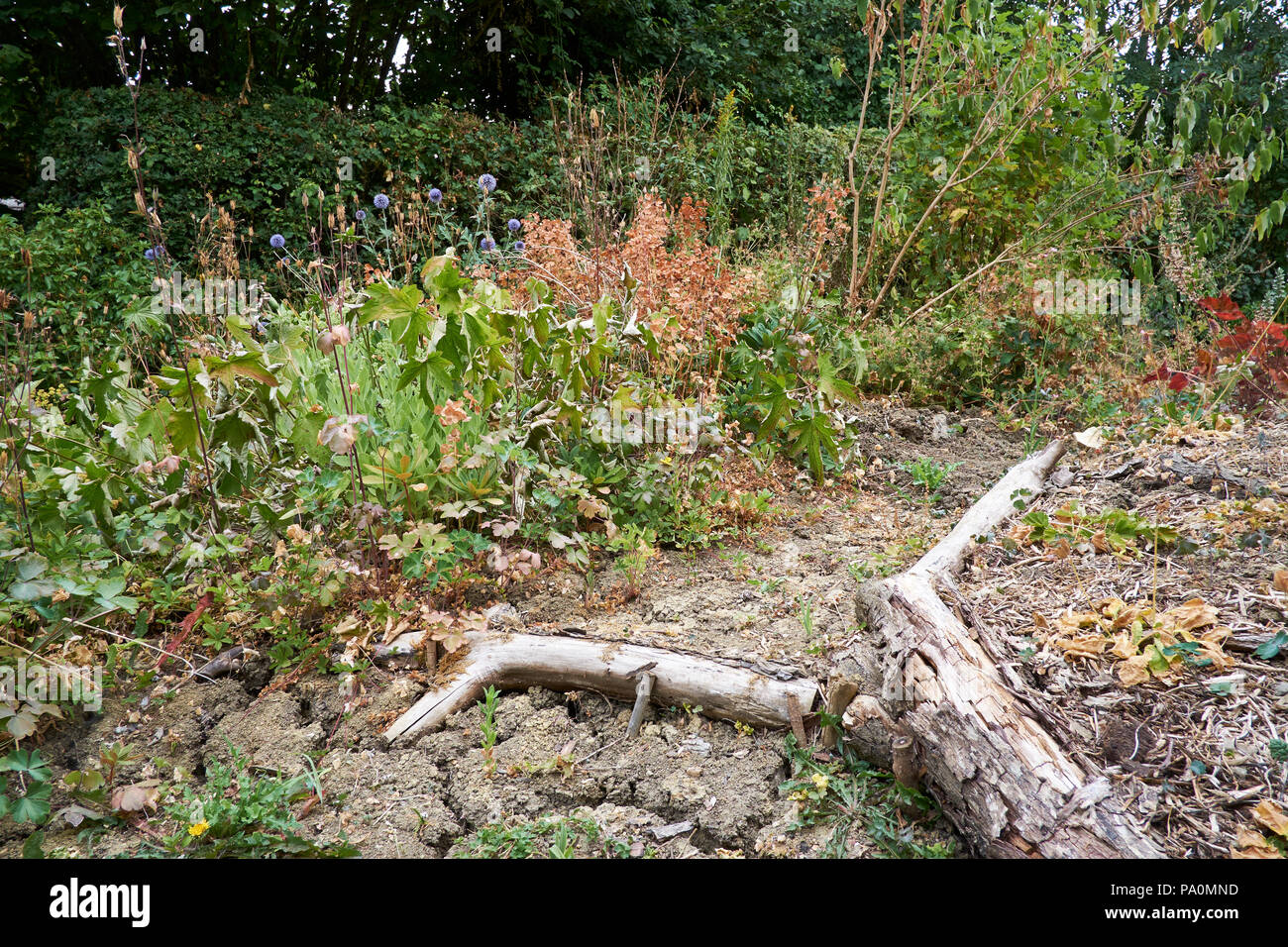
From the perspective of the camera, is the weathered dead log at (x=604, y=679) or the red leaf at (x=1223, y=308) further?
the red leaf at (x=1223, y=308)

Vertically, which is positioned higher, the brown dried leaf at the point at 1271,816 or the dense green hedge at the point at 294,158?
the dense green hedge at the point at 294,158

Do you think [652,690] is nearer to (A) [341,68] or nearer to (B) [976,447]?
(B) [976,447]

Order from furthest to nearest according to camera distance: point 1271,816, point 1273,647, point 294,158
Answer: point 294,158 → point 1273,647 → point 1271,816

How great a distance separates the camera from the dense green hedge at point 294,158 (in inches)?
262

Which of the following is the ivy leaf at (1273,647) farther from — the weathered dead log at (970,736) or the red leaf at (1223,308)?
the red leaf at (1223,308)

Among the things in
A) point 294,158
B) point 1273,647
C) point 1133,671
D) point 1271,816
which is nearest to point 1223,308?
point 1273,647

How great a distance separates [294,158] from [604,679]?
6446mm

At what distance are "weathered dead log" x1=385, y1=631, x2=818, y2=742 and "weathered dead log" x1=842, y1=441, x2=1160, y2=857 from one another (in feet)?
0.78

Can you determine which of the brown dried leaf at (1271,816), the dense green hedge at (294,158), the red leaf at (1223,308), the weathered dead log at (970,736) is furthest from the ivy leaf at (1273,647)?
the dense green hedge at (294,158)

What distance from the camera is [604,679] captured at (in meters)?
2.37

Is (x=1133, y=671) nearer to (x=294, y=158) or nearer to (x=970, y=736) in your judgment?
(x=970, y=736)

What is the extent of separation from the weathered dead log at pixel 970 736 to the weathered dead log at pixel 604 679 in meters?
0.24

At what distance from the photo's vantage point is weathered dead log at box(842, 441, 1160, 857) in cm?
158

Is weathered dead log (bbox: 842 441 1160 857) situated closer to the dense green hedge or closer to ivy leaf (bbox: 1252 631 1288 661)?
ivy leaf (bbox: 1252 631 1288 661)
